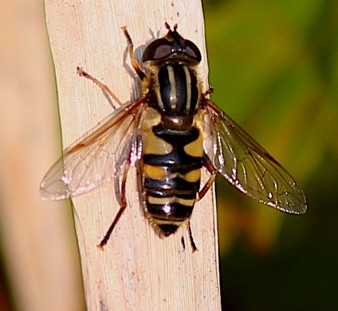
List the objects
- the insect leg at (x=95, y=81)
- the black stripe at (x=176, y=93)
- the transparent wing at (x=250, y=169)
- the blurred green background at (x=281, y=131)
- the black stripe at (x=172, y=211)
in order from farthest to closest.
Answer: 1. the blurred green background at (x=281, y=131)
2. the transparent wing at (x=250, y=169)
3. the black stripe at (x=176, y=93)
4. the black stripe at (x=172, y=211)
5. the insect leg at (x=95, y=81)

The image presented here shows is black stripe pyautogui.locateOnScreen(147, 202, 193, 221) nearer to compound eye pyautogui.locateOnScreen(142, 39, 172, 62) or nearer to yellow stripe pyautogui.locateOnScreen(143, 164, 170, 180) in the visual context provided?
yellow stripe pyautogui.locateOnScreen(143, 164, 170, 180)

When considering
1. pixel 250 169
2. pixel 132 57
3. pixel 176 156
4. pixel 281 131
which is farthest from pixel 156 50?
pixel 281 131

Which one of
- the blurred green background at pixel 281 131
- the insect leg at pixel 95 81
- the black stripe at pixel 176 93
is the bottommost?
the blurred green background at pixel 281 131

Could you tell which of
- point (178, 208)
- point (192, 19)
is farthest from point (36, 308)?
point (192, 19)

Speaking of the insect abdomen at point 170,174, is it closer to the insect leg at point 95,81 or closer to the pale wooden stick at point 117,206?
the pale wooden stick at point 117,206

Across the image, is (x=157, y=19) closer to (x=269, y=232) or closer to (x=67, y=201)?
(x=67, y=201)

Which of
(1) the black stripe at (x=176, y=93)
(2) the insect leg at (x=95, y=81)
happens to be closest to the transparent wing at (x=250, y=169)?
(1) the black stripe at (x=176, y=93)

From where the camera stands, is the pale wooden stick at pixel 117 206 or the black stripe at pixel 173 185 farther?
the black stripe at pixel 173 185

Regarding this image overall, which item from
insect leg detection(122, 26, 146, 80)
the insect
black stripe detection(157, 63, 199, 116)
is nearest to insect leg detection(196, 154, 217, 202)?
the insect
